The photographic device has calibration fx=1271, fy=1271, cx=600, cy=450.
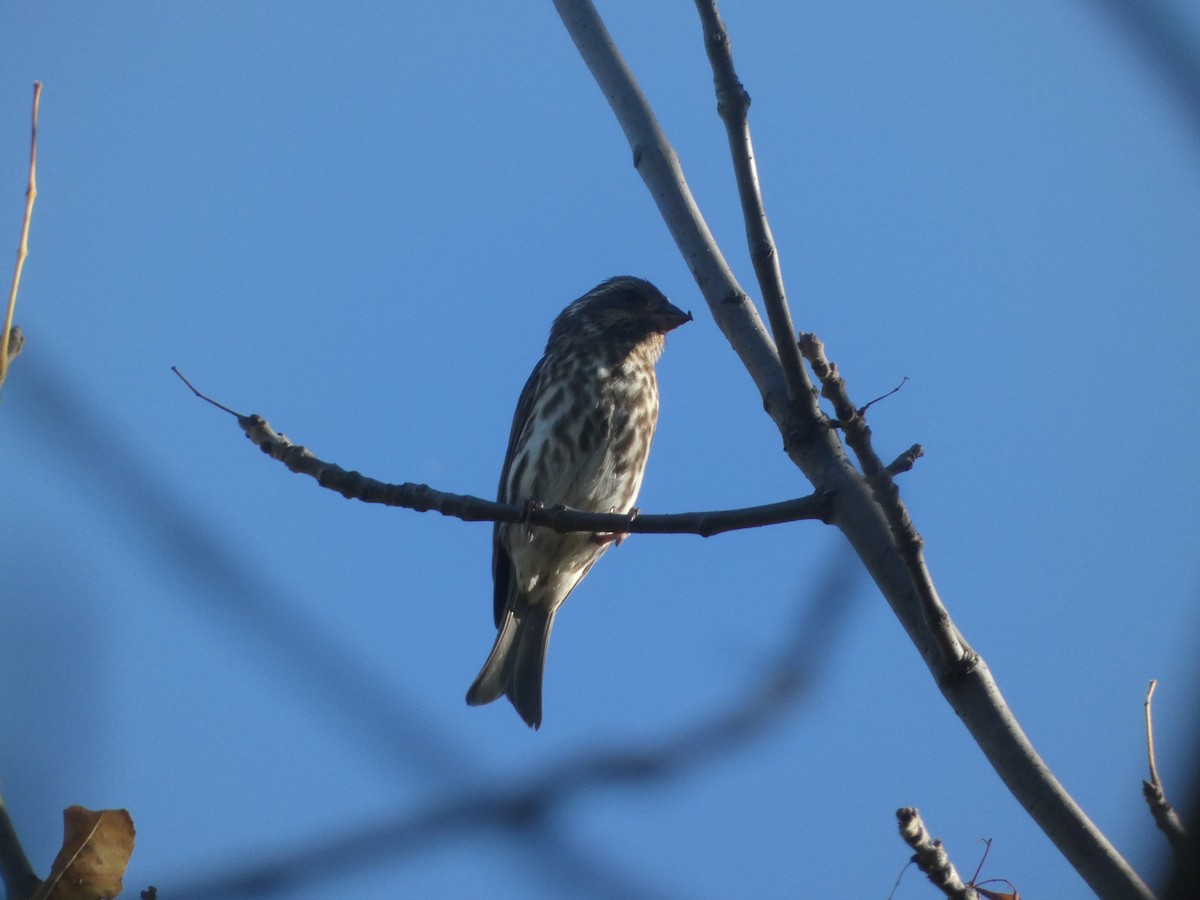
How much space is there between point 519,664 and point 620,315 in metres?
2.23

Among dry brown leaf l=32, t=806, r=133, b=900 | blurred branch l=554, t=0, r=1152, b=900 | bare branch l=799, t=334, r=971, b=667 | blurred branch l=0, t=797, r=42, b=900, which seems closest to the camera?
blurred branch l=0, t=797, r=42, b=900

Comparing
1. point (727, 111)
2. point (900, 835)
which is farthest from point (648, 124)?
point (900, 835)

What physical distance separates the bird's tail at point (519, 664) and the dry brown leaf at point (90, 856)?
4877 millimetres

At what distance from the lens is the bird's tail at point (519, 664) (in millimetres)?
6926

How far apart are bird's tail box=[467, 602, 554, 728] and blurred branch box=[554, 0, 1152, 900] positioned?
3.43 meters

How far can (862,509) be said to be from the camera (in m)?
3.39

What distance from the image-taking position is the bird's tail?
693 centimetres

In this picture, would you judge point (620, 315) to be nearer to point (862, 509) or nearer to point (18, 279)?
point (862, 509)

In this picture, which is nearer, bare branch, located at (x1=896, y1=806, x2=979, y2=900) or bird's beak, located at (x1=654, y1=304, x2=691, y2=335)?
bare branch, located at (x1=896, y1=806, x2=979, y2=900)

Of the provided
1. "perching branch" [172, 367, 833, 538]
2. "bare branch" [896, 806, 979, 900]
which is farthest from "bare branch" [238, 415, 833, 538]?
"bare branch" [896, 806, 979, 900]

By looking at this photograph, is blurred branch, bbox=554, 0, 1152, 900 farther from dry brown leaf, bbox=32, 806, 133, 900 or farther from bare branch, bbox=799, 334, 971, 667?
dry brown leaf, bbox=32, 806, 133, 900

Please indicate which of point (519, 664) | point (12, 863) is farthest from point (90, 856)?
point (519, 664)

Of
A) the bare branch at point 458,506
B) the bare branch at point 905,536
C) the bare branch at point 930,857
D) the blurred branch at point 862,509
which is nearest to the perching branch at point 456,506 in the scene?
the bare branch at point 458,506

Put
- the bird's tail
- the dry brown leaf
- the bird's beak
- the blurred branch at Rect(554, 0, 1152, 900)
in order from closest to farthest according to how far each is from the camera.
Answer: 1. the dry brown leaf
2. the blurred branch at Rect(554, 0, 1152, 900)
3. the bird's tail
4. the bird's beak
